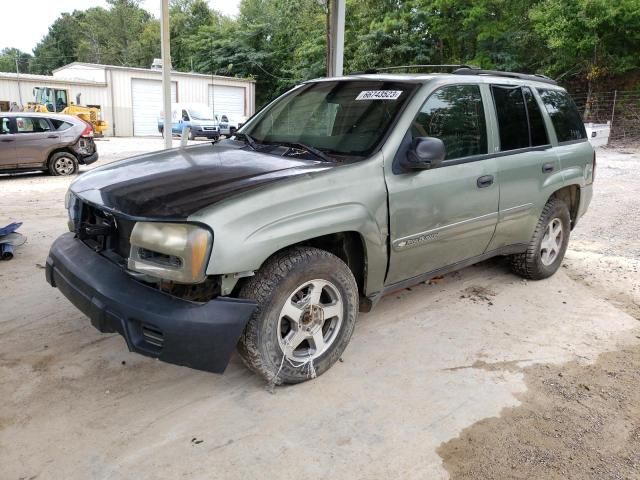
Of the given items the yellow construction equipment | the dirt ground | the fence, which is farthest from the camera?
the yellow construction equipment

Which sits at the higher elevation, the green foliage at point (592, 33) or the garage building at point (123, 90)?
the green foliage at point (592, 33)

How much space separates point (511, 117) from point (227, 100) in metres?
29.9

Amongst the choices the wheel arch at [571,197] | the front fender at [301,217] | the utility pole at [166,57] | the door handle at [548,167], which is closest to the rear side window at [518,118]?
the door handle at [548,167]

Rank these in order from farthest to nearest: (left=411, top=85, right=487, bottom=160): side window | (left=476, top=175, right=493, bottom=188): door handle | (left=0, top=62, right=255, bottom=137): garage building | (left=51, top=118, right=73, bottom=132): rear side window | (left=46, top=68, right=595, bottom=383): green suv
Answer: (left=0, top=62, right=255, bottom=137): garage building
(left=51, top=118, right=73, bottom=132): rear side window
(left=476, top=175, right=493, bottom=188): door handle
(left=411, top=85, right=487, bottom=160): side window
(left=46, top=68, right=595, bottom=383): green suv

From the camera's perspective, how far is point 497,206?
3988 millimetres

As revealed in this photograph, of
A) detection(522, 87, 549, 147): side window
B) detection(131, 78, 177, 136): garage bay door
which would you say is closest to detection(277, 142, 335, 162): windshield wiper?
detection(522, 87, 549, 147): side window

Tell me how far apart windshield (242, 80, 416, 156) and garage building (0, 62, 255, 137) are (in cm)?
2619

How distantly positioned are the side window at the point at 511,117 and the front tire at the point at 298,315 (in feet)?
6.31

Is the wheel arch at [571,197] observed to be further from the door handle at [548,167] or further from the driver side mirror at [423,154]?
the driver side mirror at [423,154]

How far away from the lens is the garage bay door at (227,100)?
31.3 metres

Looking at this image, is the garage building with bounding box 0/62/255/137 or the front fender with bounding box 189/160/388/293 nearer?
the front fender with bounding box 189/160/388/293

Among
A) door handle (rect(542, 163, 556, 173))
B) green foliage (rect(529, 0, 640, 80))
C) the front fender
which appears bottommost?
the front fender

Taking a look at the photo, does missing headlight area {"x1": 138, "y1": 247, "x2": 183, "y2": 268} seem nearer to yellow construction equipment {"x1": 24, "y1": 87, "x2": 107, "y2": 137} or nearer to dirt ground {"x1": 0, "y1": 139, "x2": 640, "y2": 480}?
dirt ground {"x1": 0, "y1": 139, "x2": 640, "y2": 480}

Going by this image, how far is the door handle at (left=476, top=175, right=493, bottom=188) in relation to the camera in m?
3.76
